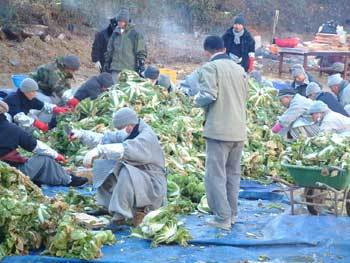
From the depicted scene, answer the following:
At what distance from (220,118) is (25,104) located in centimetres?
444

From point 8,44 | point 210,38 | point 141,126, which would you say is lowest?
point 8,44

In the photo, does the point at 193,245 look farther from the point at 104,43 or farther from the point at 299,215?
the point at 104,43

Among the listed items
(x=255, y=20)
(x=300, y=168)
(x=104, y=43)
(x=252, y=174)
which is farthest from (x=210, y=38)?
(x=255, y=20)

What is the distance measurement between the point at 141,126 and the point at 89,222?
1.10 metres

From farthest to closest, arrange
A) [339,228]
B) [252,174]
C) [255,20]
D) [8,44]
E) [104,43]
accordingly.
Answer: [255,20], [8,44], [104,43], [252,174], [339,228]

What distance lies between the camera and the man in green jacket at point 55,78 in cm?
1370

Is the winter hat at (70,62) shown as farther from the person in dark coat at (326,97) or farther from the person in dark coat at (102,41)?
the person in dark coat at (326,97)

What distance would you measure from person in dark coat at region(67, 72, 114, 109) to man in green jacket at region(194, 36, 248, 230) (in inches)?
180

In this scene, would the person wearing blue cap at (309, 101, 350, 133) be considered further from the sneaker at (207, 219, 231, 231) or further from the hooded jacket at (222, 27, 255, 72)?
the hooded jacket at (222, 27, 255, 72)

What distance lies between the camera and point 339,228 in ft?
29.3

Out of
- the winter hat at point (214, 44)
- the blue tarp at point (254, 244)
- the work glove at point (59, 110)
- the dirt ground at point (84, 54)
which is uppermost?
the winter hat at point (214, 44)

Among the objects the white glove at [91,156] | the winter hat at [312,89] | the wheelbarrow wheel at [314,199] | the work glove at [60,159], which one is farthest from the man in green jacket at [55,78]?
the wheelbarrow wheel at [314,199]

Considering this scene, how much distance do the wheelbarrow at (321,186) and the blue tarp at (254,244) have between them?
0.69 feet

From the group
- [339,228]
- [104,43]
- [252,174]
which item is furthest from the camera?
[104,43]
